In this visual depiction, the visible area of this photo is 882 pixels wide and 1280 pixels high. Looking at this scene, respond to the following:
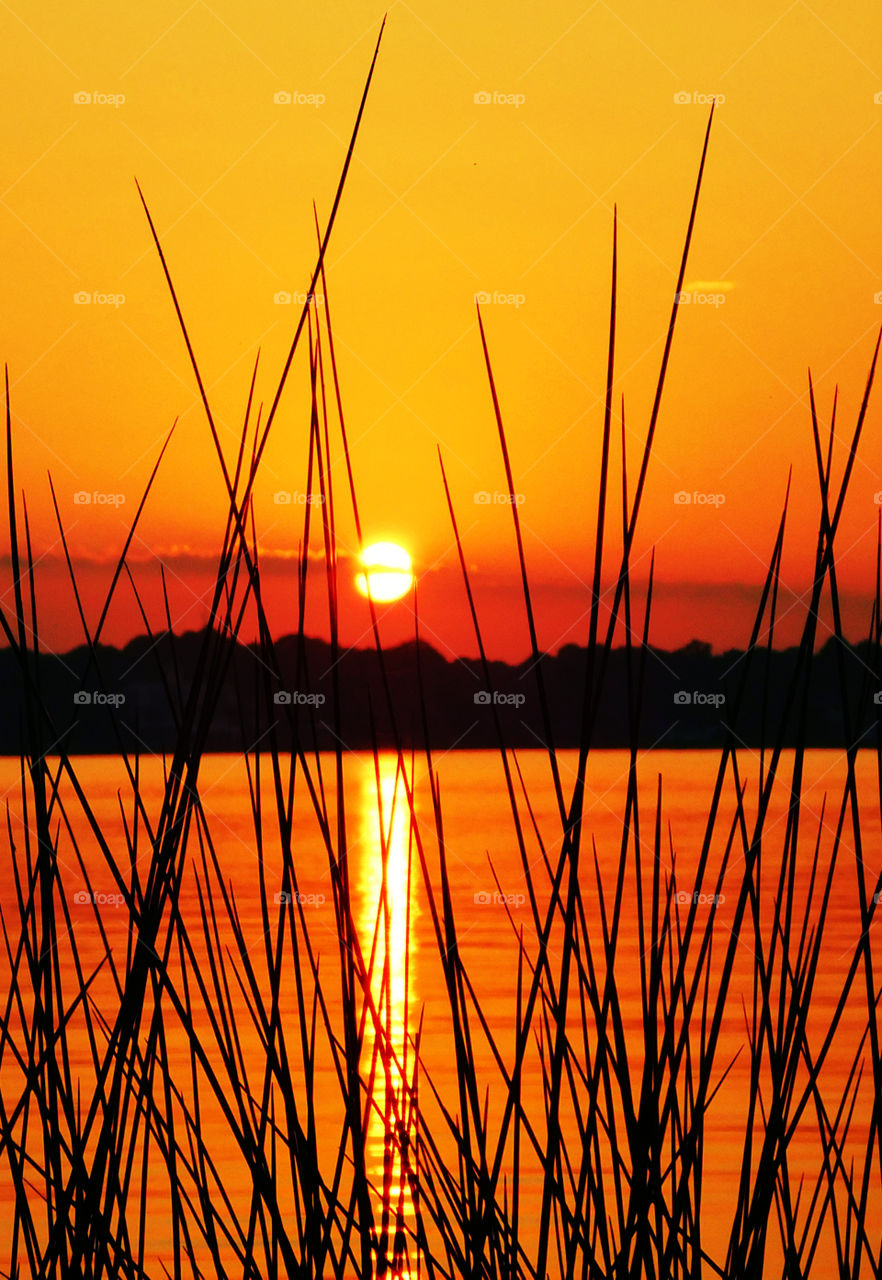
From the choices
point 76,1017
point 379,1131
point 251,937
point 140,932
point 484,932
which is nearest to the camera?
Result: point 140,932

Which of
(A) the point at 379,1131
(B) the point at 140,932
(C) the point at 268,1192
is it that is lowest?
(A) the point at 379,1131

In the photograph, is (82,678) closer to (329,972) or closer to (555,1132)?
(555,1132)

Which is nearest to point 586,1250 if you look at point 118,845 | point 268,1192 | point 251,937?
point 268,1192

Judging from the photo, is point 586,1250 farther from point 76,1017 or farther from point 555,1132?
point 76,1017

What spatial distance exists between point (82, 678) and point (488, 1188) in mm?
650

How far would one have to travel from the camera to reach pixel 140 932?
125cm

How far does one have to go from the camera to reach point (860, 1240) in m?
1.46

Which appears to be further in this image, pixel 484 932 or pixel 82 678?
pixel 484 932

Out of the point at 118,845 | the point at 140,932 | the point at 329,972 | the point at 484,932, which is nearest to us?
the point at 140,932

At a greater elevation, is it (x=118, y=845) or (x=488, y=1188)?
(x=488, y=1188)

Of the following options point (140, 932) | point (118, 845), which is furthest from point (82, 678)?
point (118, 845)

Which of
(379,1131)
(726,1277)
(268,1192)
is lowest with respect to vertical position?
(379,1131)

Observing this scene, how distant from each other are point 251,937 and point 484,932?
2373 millimetres

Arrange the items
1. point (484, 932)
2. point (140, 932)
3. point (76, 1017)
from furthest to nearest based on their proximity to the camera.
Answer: point (484, 932) < point (76, 1017) < point (140, 932)
